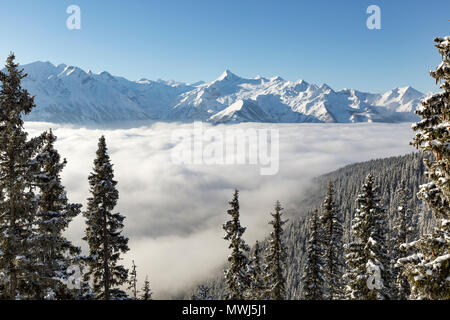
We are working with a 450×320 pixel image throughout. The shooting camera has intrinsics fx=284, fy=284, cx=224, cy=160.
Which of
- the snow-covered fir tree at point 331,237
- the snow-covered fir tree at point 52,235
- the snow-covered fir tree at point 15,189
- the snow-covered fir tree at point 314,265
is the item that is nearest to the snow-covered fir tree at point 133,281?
the snow-covered fir tree at point 52,235

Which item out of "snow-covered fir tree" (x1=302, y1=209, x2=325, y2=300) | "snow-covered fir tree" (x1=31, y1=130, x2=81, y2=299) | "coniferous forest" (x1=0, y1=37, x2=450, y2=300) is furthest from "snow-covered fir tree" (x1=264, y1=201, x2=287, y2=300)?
"snow-covered fir tree" (x1=31, y1=130, x2=81, y2=299)

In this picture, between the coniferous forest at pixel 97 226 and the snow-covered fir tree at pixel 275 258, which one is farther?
the snow-covered fir tree at pixel 275 258

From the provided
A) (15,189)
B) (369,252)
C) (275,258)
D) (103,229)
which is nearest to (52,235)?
(15,189)

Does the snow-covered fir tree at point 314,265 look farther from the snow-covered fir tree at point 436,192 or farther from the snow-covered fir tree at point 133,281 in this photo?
the snow-covered fir tree at point 436,192

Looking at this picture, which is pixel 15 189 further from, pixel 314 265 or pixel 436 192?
pixel 314 265
